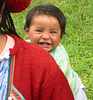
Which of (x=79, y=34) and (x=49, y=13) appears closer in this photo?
(x=49, y=13)

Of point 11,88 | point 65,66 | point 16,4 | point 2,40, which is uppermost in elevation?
point 16,4

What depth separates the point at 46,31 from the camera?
2.15 metres

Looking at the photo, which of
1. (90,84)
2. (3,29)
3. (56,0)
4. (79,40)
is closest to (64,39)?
(79,40)

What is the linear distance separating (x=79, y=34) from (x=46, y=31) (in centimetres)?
229

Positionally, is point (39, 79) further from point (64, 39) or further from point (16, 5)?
point (64, 39)

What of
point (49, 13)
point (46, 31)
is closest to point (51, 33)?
point (46, 31)

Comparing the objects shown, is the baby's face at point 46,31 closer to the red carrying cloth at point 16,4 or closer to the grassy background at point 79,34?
the red carrying cloth at point 16,4

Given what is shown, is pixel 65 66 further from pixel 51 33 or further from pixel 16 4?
pixel 16 4

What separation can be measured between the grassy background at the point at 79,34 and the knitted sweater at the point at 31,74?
190 centimetres

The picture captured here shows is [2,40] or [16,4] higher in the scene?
[16,4]

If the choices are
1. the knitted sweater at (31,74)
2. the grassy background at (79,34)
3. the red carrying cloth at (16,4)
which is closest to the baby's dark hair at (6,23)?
the red carrying cloth at (16,4)

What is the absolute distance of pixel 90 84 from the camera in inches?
125

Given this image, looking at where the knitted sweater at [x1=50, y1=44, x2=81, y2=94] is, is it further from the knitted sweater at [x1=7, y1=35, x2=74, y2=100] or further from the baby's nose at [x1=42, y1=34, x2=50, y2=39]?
the knitted sweater at [x1=7, y1=35, x2=74, y2=100]

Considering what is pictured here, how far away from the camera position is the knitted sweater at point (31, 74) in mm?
1140
